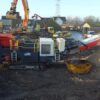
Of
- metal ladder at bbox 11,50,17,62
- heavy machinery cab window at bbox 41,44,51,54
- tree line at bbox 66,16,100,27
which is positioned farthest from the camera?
tree line at bbox 66,16,100,27

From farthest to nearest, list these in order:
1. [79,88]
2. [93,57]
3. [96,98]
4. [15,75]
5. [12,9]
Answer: [12,9] < [93,57] < [15,75] < [79,88] < [96,98]

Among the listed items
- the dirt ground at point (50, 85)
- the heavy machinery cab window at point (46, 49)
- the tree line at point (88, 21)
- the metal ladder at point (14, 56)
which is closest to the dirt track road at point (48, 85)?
the dirt ground at point (50, 85)

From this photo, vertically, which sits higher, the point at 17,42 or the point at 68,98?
the point at 17,42

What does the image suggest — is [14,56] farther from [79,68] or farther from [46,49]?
[79,68]

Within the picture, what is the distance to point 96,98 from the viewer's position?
14.5 meters

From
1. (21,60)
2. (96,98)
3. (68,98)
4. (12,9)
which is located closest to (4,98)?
(68,98)

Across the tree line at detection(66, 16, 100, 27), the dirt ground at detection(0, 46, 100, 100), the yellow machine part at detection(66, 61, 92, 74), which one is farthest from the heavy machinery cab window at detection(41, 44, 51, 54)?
the tree line at detection(66, 16, 100, 27)

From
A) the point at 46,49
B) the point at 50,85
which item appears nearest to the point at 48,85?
the point at 50,85

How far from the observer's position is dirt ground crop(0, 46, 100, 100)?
48.9 ft

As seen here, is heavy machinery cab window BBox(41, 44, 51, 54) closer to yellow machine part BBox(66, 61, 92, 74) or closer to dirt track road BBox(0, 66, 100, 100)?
dirt track road BBox(0, 66, 100, 100)

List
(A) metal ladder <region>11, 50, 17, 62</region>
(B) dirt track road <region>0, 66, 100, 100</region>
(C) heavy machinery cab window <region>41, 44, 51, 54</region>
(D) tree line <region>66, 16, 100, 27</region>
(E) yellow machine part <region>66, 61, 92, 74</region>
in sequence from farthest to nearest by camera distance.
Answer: (D) tree line <region>66, 16, 100, 27</region>, (C) heavy machinery cab window <region>41, 44, 51, 54</region>, (A) metal ladder <region>11, 50, 17, 62</region>, (E) yellow machine part <region>66, 61, 92, 74</region>, (B) dirt track road <region>0, 66, 100, 100</region>

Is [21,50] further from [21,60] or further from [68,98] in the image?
[68,98]

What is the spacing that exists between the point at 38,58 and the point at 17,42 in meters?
1.57

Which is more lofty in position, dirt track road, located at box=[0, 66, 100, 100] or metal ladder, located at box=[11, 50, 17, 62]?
metal ladder, located at box=[11, 50, 17, 62]
